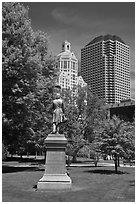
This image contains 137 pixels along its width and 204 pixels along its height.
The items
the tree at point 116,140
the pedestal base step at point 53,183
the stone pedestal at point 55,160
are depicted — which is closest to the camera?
the pedestal base step at point 53,183

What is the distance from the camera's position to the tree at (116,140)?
23109 millimetres

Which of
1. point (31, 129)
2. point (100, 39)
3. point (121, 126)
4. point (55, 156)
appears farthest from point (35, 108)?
point (100, 39)

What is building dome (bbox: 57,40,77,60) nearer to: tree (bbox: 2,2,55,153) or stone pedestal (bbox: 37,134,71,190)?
tree (bbox: 2,2,55,153)

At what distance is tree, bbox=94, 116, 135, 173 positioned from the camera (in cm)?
2311

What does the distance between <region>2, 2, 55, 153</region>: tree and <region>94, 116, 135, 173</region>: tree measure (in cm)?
591

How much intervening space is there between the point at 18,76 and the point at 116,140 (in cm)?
957

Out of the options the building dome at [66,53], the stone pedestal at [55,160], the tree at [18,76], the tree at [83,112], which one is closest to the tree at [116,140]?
the tree at [18,76]

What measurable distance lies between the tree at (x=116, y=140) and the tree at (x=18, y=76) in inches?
233

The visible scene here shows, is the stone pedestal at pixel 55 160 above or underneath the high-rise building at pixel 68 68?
underneath

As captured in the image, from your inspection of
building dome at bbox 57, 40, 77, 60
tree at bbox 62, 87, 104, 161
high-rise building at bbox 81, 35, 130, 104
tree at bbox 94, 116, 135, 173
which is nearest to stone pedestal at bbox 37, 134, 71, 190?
tree at bbox 94, 116, 135, 173

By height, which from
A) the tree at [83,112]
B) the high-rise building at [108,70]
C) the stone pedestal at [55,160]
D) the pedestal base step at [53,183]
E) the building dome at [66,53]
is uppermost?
the building dome at [66,53]

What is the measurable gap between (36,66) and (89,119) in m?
19.0

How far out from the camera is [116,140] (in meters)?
23.2

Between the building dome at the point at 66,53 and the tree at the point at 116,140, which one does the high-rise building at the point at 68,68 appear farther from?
the tree at the point at 116,140
